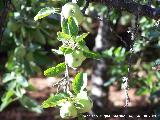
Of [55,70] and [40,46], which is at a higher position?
[40,46]

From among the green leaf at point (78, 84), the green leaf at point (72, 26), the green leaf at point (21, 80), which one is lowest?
the green leaf at point (78, 84)

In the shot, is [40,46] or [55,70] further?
[40,46]

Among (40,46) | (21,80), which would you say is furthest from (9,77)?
(40,46)

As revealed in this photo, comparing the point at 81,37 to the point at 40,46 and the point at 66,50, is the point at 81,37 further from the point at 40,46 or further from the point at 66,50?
the point at 40,46

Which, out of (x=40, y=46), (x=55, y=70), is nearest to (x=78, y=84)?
(x=55, y=70)

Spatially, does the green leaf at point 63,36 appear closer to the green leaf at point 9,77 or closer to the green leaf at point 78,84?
the green leaf at point 78,84

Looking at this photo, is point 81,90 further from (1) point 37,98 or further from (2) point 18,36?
(1) point 37,98

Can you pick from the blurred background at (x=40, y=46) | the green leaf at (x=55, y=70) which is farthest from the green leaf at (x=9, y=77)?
the green leaf at (x=55, y=70)

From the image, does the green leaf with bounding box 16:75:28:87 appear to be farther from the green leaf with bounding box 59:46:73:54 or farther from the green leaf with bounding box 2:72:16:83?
the green leaf with bounding box 59:46:73:54

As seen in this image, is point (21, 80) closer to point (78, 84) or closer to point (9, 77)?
point (9, 77)

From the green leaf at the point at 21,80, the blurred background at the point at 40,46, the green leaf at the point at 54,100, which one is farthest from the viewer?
the green leaf at the point at 21,80

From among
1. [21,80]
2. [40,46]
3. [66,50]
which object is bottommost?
[66,50]
